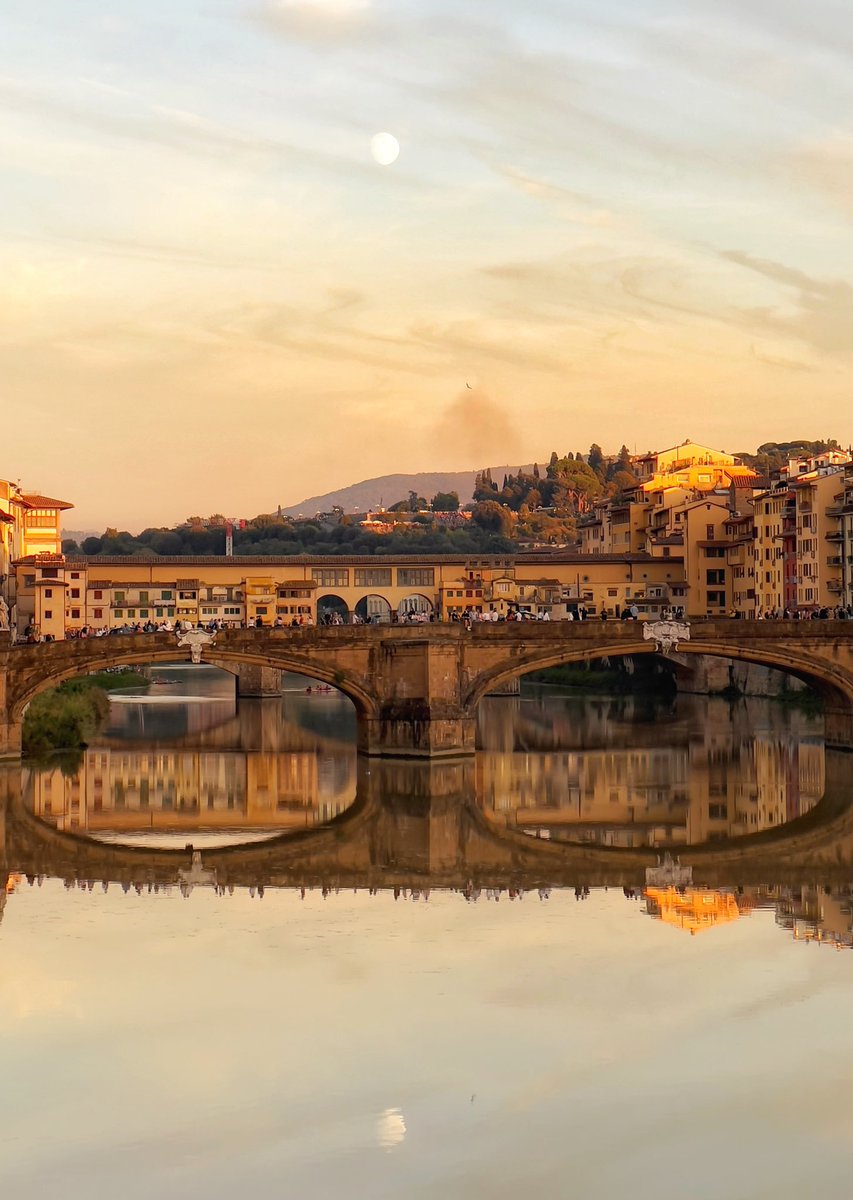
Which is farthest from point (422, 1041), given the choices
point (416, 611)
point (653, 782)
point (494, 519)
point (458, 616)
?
point (494, 519)

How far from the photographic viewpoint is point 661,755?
6200 cm

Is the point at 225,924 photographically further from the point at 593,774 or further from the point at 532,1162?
the point at 593,774

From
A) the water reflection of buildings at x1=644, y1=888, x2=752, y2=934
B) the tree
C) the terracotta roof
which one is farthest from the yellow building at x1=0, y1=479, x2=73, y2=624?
the tree

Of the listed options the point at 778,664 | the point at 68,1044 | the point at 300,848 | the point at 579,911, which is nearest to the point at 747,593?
the point at 778,664

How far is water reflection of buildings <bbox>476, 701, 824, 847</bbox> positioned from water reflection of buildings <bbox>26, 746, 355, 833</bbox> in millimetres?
4979

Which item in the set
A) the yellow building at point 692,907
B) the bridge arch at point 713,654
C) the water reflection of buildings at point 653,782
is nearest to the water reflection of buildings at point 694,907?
the yellow building at point 692,907

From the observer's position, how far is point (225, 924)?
104 feet

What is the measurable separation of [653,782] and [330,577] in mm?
40062

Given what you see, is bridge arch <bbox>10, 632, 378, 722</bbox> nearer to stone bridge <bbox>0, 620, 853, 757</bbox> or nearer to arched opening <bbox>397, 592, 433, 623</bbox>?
stone bridge <bbox>0, 620, 853, 757</bbox>

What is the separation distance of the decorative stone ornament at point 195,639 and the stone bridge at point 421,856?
9113 millimetres

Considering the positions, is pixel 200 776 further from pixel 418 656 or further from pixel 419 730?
pixel 418 656

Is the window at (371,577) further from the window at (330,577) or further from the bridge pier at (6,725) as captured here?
the bridge pier at (6,725)

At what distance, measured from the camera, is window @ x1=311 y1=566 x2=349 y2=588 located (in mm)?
91000

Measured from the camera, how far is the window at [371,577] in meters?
92.1
